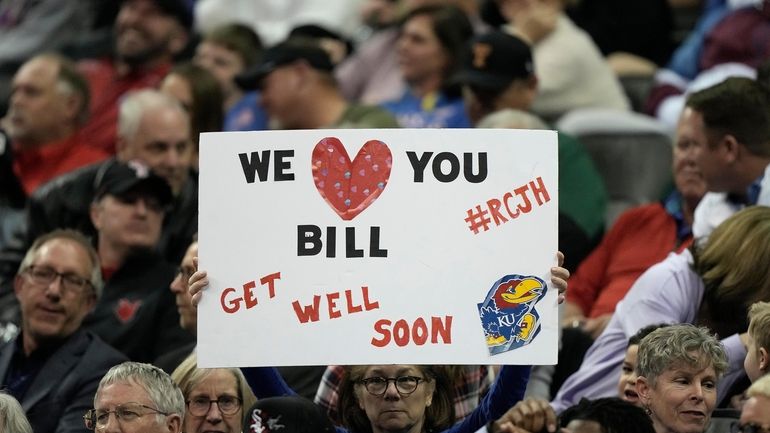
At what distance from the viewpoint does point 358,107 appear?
359 inches

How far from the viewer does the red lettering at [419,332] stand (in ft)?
19.4

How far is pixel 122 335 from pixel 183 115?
5.50 feet

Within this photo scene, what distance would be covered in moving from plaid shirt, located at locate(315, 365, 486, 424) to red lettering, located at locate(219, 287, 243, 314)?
77 cm

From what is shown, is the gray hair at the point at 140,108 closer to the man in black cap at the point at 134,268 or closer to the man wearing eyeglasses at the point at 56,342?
the man in black cap at the point at 134,268

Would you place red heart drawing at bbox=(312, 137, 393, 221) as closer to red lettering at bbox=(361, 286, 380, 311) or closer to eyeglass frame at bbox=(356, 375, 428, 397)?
red lettering at bbox=(361, 286, 380, 311)

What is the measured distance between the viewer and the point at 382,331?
19.4ft

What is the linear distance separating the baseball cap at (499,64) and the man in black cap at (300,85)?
94 cm

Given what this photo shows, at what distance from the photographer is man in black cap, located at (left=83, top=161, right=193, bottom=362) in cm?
788

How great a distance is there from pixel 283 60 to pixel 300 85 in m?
0.16

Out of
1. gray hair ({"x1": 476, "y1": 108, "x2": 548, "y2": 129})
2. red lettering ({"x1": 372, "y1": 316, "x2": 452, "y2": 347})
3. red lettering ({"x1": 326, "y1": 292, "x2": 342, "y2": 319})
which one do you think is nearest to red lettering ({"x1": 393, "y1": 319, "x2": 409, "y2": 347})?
red lettering ({"x1": 372, "y1": 316, "x2": 452, "y2": 347})

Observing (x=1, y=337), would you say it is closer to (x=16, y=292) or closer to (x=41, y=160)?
(x=16, y=292)

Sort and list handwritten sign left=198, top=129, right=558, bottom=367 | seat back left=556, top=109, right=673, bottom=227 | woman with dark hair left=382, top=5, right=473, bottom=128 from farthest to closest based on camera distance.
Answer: woman with dark hair left=382, top=5, right=473, bottom=128, seat back left=556, top=109, right=673, bottom=227, handwritten sign left=198, top=129, right=558, bottom=367

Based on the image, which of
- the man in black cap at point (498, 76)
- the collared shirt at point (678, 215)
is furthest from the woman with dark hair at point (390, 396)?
the man in black cap at point (498, 76)

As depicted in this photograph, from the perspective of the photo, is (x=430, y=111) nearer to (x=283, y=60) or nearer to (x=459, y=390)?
(x=283, y=60)
